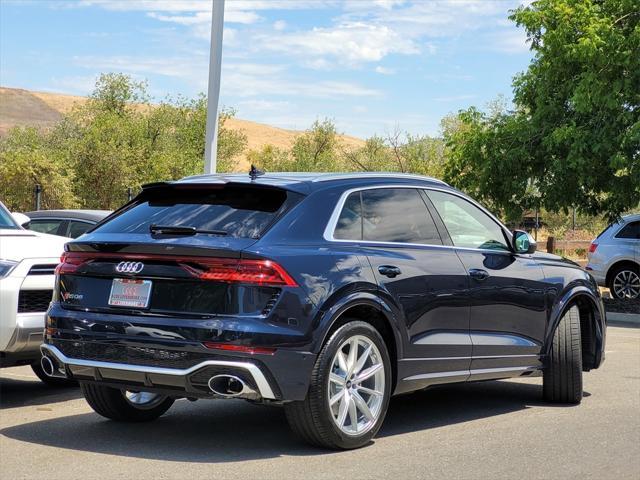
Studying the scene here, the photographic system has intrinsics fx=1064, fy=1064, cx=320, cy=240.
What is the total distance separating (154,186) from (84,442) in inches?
68.5

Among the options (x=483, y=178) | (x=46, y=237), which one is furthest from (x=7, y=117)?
(x=46, y=237)

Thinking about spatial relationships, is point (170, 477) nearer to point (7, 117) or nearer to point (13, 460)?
point (13, 460)

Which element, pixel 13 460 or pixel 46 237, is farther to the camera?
pixel 46 237

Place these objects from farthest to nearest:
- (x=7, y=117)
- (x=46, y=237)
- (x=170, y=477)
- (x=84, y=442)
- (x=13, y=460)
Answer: (x=7, y=117), (x=46, y=237), (x=84, y=442), (x=13, y=460), (x=170, y=477)

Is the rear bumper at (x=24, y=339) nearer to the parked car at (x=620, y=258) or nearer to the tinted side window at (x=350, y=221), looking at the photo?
the tinted side window at (x=350, y=221)

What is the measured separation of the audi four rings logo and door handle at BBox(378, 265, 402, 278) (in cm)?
154

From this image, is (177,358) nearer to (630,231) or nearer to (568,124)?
(568,124)

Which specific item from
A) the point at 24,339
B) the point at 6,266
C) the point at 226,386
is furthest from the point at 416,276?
the point at 6,266

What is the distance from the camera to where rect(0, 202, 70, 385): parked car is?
809cm

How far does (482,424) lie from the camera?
7.82 m

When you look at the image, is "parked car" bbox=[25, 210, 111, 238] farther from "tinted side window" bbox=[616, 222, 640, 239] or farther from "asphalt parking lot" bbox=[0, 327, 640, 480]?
"tinted side window" bbox=[616, 222, 640, 239]

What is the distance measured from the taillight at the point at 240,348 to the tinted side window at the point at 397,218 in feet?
4.05

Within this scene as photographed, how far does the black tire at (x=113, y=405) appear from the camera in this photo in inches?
296

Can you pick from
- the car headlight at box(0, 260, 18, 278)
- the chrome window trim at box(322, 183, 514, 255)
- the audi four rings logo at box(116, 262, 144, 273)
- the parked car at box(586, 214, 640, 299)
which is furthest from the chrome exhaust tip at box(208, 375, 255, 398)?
the parked car at box(586, 214, 640, 299)
